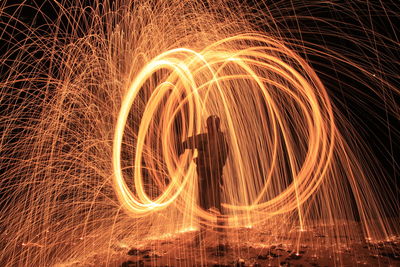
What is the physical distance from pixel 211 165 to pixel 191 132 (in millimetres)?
2337

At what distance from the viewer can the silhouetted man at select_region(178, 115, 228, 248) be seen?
7629mm

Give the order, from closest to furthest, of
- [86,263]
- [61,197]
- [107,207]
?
[86,263], [107,207], [61,197]

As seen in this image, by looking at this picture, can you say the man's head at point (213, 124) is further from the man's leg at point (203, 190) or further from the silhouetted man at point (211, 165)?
the man's leg at point (203, 190)

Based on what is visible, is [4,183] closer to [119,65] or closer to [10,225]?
[10,225]

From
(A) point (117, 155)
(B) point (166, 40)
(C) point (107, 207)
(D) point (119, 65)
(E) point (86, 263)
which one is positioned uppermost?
(B) point (166, 40)

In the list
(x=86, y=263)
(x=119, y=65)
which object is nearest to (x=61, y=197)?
(x=119, y=65)

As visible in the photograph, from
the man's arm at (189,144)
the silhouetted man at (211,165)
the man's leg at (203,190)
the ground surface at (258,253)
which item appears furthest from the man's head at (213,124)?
the ground surface at (258,253)

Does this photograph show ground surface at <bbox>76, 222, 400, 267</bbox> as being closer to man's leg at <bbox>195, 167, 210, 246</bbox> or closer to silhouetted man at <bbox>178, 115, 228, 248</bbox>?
man's leg at <bbox>195, 167, 210, 246</bbox>

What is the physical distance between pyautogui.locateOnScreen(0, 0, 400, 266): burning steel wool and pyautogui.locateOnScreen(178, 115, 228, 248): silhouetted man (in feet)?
1.44

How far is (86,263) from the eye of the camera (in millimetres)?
6312

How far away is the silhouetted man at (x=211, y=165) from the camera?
7629mm

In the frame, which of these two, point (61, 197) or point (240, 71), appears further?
point (61, 197)

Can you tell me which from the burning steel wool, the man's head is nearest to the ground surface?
the burning steel wool

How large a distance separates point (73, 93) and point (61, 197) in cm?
943
